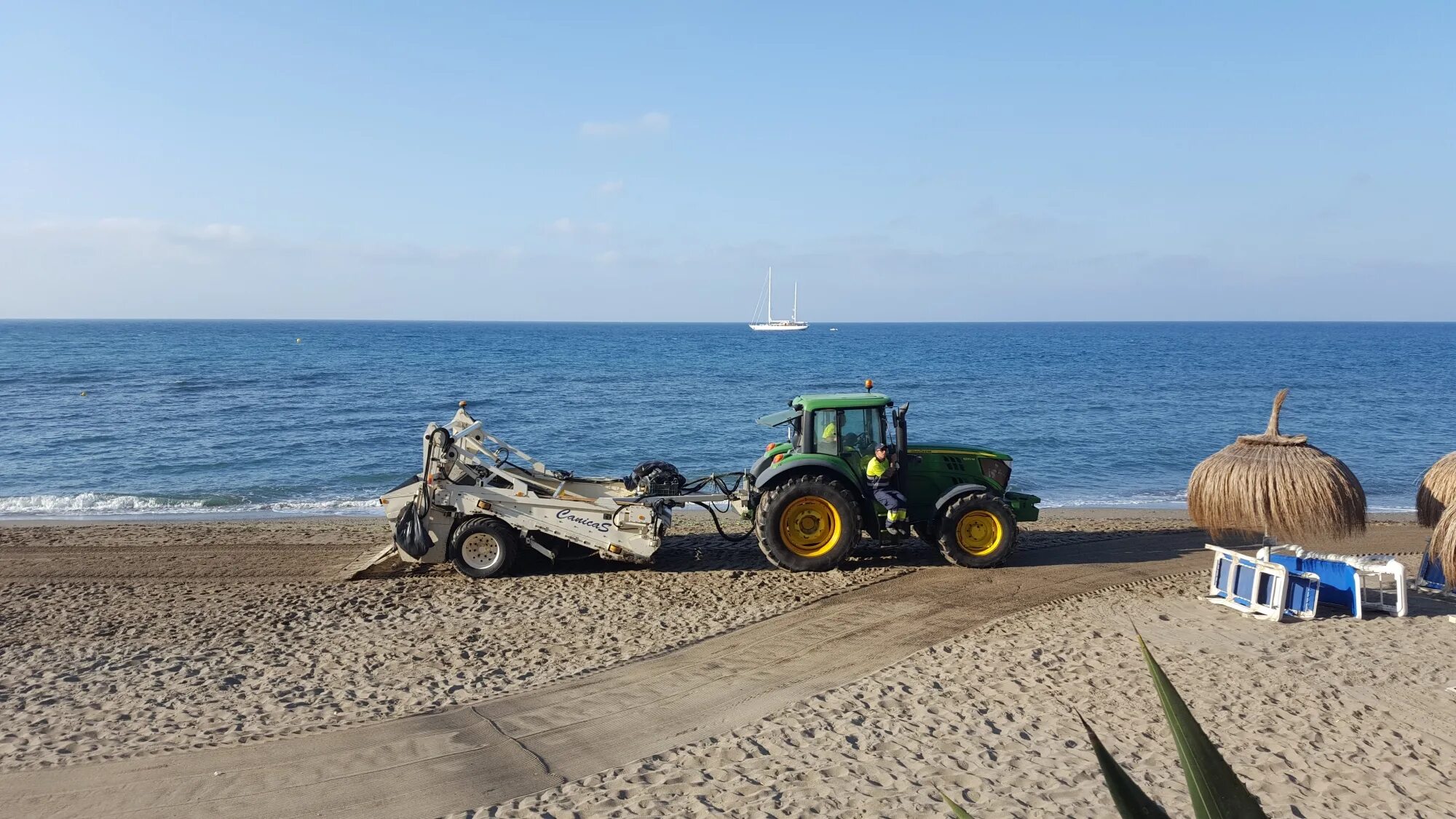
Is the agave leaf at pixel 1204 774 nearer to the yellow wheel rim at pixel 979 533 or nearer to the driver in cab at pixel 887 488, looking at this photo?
the driver in cab at pixel 887 488

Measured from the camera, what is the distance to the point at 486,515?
10.2 m

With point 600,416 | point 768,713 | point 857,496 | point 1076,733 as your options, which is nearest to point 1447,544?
point 1076,733

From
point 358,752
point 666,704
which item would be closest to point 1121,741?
point 666,704

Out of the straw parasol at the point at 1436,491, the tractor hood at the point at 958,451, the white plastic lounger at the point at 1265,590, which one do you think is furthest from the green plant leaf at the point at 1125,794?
the straw parasol at the point at 1436,491

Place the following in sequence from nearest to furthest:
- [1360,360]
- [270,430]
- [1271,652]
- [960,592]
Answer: [1271,652] < [960,592] < [270,430] < [1360,360]

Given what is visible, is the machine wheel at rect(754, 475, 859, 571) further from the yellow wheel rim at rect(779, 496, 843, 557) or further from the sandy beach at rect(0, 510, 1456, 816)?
the sandy beach at rect(0, 510, 1456, 816)

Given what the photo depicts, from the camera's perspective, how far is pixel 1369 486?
1912 cm

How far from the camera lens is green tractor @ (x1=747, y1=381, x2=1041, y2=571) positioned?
1030cm

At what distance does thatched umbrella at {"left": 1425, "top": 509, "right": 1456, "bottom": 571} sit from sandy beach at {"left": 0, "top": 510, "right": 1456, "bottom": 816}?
0.58 metres

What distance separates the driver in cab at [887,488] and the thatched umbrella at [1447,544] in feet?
15.1

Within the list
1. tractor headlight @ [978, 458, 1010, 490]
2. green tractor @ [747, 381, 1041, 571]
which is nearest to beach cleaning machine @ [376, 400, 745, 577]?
green tractor @ [747, 381, 1041, 571]

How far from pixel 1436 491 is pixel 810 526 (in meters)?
6.11

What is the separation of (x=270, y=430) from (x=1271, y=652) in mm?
23060

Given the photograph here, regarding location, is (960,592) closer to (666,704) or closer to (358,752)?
(666,704)
